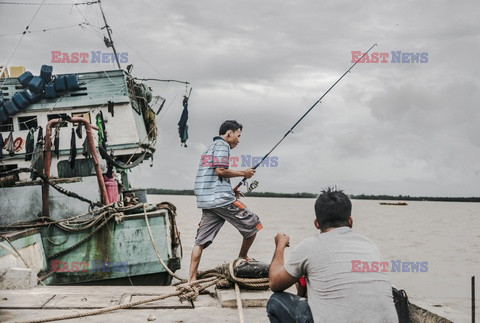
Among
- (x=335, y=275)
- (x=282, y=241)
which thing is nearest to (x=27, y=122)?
(x=282, y=241)

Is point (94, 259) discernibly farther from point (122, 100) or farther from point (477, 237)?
point (477, 237)

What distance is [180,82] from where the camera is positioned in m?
14.0

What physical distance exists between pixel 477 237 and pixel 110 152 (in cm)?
2144

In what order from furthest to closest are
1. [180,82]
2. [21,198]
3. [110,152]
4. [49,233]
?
[180,82]
[110,152]
[21,198]
[49,233]

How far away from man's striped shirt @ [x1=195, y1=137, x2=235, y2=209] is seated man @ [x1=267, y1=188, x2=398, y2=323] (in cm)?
226

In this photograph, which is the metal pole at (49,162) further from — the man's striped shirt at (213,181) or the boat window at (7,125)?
the man's striped shirt at (213,181)

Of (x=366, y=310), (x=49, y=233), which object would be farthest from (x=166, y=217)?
(x=366, y=310)

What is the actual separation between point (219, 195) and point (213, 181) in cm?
18

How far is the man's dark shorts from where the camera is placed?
5312 mm

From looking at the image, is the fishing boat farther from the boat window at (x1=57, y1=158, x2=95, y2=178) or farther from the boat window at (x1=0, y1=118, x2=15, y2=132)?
the boat window at (x1=0, y1=118, x2=15, y2=132)

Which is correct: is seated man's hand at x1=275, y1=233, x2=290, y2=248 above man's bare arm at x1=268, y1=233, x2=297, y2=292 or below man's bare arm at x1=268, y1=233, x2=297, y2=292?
above

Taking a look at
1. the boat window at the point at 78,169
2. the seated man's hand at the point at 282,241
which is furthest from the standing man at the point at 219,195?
the boat window at the point at 78,169

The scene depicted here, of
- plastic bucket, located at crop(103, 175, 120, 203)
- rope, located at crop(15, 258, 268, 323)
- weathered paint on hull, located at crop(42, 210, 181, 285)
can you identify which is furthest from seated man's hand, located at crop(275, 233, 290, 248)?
plastic bucket, located at crop(103, 175, 120, 203)

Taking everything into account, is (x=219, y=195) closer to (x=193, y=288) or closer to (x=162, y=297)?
(x=193, y=288)
